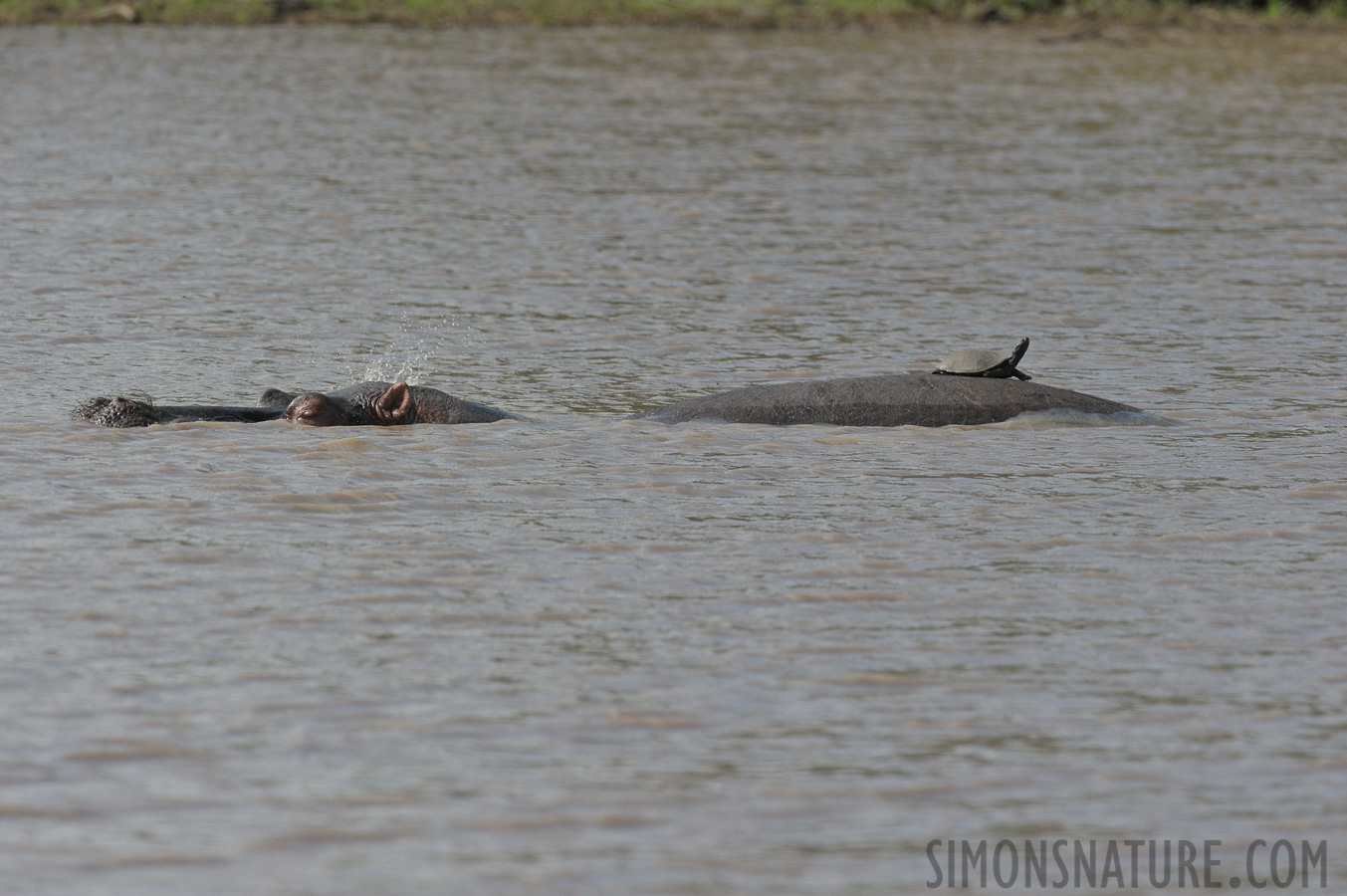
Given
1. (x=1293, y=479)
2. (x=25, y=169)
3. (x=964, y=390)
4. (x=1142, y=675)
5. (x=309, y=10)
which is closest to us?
(x=1142, y=675)

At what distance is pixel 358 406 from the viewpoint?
31.0 feet

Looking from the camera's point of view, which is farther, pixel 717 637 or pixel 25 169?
pixel 25 169

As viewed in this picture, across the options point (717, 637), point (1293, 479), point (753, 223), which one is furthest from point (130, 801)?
point (753, 223)

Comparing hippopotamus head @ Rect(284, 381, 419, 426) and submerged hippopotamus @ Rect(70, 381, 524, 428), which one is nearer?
submerged hippopotamus @ Rect(70, 381, 524, 428)

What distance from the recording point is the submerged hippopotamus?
898 cm

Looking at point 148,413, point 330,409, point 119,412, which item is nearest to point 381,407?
point 330,409

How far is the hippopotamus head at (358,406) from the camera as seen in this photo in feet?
30.3

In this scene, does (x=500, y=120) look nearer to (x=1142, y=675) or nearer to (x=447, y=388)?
(x=447, y=388)

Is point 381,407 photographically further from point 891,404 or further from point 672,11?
point 672,11

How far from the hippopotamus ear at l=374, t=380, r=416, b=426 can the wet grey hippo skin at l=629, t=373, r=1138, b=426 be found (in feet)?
3.50

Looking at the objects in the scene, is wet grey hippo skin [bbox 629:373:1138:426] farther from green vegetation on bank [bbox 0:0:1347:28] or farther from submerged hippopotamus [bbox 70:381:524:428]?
green vegetation on bank [bbox 0:0:1347:28]

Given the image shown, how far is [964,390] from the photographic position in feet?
31.3

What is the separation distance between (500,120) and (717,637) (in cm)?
1567

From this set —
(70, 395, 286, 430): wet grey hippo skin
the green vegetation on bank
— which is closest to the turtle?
(70, 395, 286, 430): wet grey hippo skin
